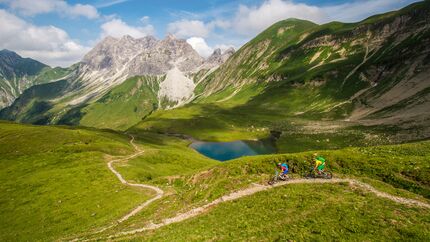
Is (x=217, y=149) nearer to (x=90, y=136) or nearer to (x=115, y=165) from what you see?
(x=90, y=136)

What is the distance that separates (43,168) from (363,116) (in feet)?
642

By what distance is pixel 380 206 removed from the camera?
2748cm

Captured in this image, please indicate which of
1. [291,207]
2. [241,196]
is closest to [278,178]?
[241,196]

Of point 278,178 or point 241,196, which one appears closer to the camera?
point 241,196

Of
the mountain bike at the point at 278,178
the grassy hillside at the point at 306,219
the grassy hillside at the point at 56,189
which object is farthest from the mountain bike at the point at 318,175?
the grassy hillside at the point at 56,189

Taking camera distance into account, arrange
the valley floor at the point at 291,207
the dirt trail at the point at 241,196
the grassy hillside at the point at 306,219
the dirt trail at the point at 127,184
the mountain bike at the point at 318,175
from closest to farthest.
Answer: the grassy hillside at the point at 306,219
the valley floor at the point at 291,207
the dirt trail at the point at 241,196
the mountain bike at the point at 318,175
the dirt trail at the point at 127,184

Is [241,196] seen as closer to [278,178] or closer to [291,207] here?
[278,178]

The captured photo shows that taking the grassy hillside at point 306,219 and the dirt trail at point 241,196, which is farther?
the dirt trail at point 241,196

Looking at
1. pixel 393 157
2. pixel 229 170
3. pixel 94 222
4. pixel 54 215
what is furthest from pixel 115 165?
pixel 393 157

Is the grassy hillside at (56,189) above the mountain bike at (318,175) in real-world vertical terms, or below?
below

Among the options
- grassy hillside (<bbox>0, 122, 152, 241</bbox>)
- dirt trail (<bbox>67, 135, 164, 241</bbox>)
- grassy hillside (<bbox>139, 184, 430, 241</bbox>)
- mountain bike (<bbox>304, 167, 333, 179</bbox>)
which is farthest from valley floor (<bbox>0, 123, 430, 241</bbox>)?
mountain bike (<bbox>304, 167, 333, 179</bbox>)

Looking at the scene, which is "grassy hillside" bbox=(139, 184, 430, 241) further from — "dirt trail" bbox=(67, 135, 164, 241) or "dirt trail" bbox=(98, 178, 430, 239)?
"dirt trail" bbox=(67, 135, 164, 241)

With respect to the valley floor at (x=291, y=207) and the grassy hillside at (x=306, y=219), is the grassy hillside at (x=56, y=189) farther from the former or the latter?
the grassy hillside at (x=306, y=219)

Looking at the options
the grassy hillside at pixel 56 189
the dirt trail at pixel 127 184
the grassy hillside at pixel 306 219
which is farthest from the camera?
the grassy hillside at pixel 56 189
